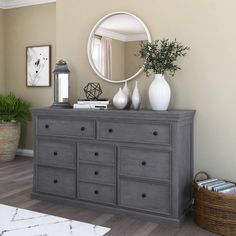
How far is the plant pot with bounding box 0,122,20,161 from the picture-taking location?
15.9ft

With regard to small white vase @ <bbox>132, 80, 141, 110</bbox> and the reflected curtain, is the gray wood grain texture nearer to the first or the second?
small white vase @ <bbox>132, 80, 141, 110</bbox>

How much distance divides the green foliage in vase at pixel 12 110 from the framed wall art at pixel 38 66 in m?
0.40

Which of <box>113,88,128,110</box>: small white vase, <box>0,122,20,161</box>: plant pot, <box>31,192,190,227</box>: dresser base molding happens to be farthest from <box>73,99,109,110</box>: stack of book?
<box>0,122,20,161</box>: plant pot

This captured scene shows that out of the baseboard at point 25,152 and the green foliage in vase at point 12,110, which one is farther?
the baseboard at point 25,152

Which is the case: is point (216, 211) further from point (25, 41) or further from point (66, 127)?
point (25, 41)

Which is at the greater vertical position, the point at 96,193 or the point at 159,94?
the point at 159,94

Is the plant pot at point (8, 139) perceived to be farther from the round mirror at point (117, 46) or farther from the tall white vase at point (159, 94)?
the tall white vase at point (159, 94)

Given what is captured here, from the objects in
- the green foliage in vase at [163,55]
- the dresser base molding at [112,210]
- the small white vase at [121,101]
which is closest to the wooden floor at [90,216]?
the dresser base molding at [112,210]

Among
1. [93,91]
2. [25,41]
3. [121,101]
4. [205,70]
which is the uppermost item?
[25,41]

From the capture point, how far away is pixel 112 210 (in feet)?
9.28

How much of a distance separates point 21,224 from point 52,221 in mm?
249

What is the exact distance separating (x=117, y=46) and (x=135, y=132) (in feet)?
3.30

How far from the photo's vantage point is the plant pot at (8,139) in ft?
15.9

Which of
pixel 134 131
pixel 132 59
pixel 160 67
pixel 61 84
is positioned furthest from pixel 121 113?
pixel 61 84
